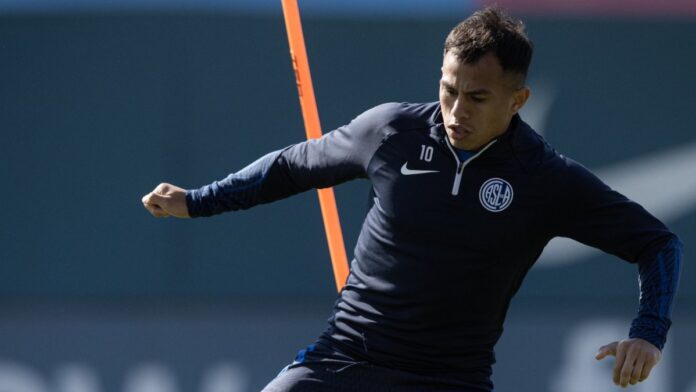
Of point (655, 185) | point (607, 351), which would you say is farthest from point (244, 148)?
point (607, 351)

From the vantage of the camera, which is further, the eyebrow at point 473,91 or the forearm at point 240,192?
the forearm at point 240,192

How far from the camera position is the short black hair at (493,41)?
3.61 meters


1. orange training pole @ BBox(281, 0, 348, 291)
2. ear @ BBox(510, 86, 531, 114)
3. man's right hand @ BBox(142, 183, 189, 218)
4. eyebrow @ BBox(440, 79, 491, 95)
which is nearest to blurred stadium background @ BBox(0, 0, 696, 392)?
orange training pole @ BBox(281, 0, 348, 291)

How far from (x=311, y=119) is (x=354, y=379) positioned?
3.67 feet

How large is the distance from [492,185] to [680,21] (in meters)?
3.90

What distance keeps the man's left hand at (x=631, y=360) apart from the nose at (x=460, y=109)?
75 centimetres

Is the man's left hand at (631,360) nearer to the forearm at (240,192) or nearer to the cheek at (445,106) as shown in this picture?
the cheek at (445,106)

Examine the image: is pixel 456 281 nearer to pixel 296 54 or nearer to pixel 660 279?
pixel 660 279

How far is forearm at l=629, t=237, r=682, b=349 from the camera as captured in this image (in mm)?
3639

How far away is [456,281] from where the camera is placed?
143 inches

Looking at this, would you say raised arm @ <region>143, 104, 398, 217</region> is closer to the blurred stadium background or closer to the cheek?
the cheek

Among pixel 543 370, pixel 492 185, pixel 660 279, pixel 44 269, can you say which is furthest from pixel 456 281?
pixel 44 269

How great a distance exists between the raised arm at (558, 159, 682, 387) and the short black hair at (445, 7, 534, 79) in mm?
332

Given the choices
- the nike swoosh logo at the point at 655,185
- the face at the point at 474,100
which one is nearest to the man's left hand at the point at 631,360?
the face at the point at 474,100
